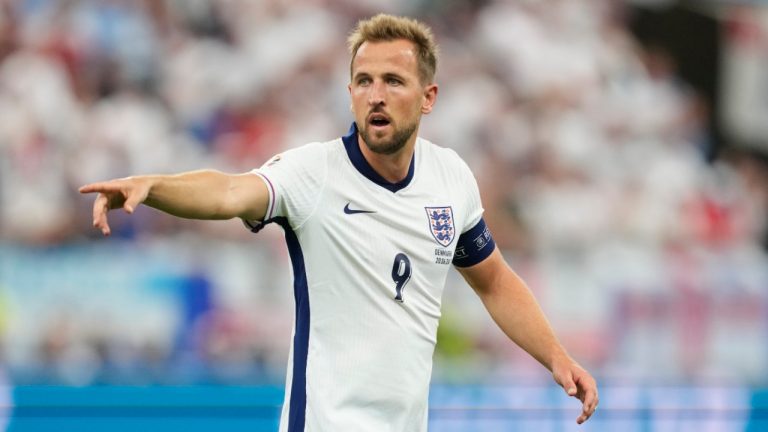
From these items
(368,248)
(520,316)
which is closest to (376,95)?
(368,248)

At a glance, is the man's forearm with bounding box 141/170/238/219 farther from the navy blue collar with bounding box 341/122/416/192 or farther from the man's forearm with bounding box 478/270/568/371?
the man's forearm with bounding box 478/270/568/371

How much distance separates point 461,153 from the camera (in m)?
10.8

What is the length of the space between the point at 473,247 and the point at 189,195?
1261 mm

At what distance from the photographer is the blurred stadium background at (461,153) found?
927 cm

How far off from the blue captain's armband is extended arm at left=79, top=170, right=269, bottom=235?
876 millimetres

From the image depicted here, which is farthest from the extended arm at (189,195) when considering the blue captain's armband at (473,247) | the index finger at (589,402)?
the index finger at (589,402)

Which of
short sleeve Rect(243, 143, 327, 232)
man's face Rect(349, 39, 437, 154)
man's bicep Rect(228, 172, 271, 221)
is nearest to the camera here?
man's bicep Rect(228, 172, 271, 221)

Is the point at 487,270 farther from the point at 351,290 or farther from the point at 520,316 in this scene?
the point at 351,290

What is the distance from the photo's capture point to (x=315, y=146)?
424 cm

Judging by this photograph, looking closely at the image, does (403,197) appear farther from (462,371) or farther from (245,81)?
(245,81)

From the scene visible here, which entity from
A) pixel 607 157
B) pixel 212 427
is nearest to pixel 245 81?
pixel 607 157

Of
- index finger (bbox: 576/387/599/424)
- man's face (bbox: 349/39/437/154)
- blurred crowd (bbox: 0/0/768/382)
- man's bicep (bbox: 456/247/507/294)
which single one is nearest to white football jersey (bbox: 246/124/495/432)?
man's face (bbox: 349/39/437/154)

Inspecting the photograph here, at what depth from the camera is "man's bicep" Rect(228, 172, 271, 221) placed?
3.87 m

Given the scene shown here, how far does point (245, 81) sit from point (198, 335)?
8.03 ft
